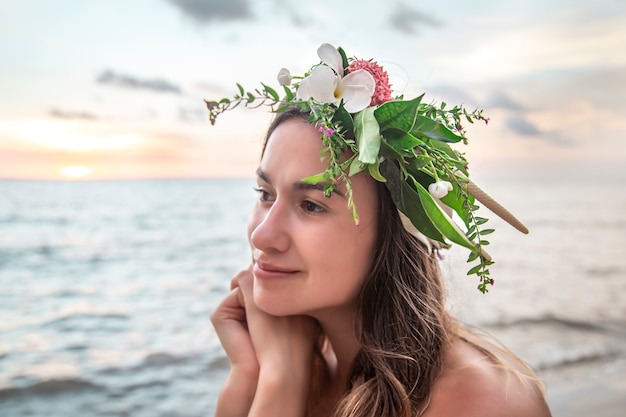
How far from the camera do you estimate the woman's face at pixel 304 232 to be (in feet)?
7.70

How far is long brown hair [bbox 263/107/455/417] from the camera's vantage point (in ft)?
7.77

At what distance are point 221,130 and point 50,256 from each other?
32.9 feet

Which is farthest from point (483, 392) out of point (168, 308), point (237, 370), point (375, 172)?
point (168, 308)

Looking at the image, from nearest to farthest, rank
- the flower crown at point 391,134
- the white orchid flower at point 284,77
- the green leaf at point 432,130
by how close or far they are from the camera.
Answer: the flower crown at point 391,134
the green leaf at point 432,130
the white orchid flower at point 284,77

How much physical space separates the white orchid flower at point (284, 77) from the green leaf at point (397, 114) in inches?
19.2

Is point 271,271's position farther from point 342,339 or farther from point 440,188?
point 440,188

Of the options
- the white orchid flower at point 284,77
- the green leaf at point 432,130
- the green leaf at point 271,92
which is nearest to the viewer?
→ the green leaf at point 432,130

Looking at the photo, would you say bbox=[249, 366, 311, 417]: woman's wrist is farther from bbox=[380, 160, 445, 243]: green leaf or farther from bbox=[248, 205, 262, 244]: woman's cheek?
bbox=[380, 160, 445, 243]: green leaf

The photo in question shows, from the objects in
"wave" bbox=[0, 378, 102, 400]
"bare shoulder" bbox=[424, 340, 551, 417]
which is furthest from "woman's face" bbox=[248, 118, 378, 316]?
"wave" bbox=[0, 378, 102, 400]

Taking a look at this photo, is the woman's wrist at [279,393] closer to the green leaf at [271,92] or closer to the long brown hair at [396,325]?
the long brown hair at [396,325]

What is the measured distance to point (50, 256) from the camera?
14961 millimetres

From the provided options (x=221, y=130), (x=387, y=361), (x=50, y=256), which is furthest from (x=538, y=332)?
(x=221, y=130)

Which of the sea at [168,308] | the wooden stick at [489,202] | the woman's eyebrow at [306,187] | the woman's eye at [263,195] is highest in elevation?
the wooden stick at [489,202]

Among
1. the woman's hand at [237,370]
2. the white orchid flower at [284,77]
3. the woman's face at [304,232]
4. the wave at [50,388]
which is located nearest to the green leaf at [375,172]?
the woman's face at [304,232]
